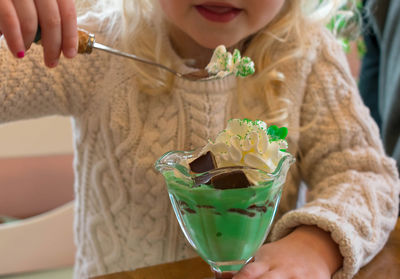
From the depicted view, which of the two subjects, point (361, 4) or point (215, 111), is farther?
point (361, 4)

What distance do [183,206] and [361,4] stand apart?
Result: 1192mm

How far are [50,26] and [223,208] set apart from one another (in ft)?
0.98

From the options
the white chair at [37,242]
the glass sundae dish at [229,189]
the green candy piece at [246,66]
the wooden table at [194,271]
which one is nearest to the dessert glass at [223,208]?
the glass sundae dish at [229,189]

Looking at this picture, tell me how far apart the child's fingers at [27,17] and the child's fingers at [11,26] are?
11mm

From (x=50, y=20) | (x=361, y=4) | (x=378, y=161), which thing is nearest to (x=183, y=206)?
(x=50, y=20)

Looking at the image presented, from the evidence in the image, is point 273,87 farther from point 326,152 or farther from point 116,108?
point 116,108

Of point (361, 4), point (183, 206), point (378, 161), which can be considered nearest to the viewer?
point (183, 206)

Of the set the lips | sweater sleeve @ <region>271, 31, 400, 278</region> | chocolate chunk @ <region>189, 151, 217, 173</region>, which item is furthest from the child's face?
chocolate chunk @ <region>189, 151, 217, 173</region>

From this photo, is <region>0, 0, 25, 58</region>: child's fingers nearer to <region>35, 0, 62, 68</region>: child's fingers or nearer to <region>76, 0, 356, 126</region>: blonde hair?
<region>35, 0, 62, 68</region>: child's fingers

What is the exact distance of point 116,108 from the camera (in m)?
0.85

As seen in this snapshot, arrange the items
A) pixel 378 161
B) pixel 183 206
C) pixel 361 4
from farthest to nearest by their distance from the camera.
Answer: pixel 361 4
pixel 378 161
pixel 183 206

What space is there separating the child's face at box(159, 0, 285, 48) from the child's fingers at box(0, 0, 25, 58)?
1.00 ft

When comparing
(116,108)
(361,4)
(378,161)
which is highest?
A: (361,4)

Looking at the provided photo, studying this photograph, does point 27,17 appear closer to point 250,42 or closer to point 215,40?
point 215,40
